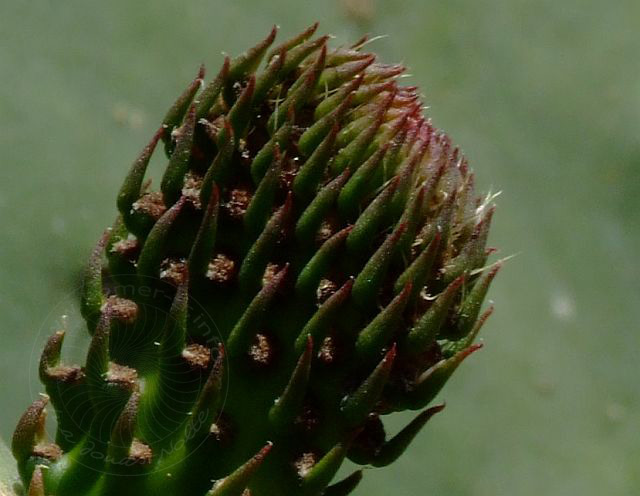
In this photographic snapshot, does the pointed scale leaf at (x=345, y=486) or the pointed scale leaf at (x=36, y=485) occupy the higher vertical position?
the pointed scale leaf at (x=345, y=486)

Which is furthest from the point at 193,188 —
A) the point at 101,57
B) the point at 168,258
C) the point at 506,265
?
the point at 506,265

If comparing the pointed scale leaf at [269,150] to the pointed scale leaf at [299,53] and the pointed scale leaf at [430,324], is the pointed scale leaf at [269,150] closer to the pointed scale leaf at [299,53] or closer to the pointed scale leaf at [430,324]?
the pointed scale leaf at [299,53]

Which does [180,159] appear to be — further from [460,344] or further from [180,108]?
[460,344]

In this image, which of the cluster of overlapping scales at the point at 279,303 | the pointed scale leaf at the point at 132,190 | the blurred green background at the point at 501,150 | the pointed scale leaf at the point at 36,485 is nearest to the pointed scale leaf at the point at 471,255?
the cluster of overlapping scales at the point at 279,303

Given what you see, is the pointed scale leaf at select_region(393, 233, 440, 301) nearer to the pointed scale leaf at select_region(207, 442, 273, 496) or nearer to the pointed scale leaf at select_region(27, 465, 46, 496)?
the pointed scale leaf at select_region(207, 442, 273, 496)

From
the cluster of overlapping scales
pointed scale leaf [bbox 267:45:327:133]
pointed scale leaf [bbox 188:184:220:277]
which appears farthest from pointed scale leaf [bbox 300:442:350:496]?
pointed scale leaf [bbox 267:45:327:133]

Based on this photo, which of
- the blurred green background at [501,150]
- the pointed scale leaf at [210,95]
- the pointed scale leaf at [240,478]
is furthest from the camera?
the blurred green background at [501,150]

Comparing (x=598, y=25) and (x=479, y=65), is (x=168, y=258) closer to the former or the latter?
(x=479, y=65)
